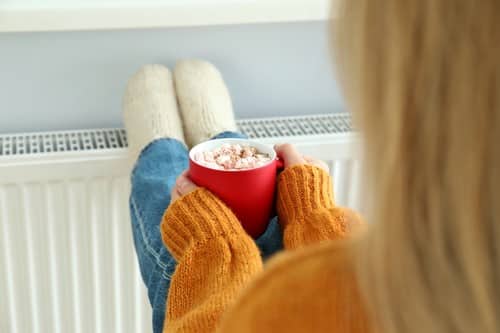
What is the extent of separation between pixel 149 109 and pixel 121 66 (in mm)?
124

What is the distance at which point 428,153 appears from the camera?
427mm

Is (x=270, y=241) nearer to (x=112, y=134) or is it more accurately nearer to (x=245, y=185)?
(x=245, y=185)

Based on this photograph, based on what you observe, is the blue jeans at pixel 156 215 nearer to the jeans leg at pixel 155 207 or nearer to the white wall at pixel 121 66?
the jeans leg at pixel 155 207

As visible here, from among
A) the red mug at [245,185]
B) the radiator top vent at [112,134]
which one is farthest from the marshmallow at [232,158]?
the radiator top vent at [112,134]

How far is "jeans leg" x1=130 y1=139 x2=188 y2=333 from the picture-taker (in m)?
0.85

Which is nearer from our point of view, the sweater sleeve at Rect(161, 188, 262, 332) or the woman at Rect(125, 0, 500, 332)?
the woman at Rect(125, 0, 500, 332)

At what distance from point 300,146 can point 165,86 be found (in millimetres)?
210

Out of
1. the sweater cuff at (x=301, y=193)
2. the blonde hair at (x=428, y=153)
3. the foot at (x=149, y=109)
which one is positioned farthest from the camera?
the foot at (x=149, y=109)

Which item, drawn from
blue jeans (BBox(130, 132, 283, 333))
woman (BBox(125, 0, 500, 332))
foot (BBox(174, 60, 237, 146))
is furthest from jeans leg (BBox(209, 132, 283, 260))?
woman (BBox(125, 0, 500, 332))

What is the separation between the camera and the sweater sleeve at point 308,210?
30.0 inches

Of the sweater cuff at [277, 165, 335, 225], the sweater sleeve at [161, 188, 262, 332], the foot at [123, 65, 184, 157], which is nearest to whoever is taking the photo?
the sweater sleeve at [161, 188, 262, 332]

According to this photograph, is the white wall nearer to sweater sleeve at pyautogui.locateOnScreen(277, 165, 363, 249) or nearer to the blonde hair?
sweater sleeve at pyautogui.locateOnScreen(277, 165, 363, 249)

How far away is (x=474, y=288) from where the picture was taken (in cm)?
44

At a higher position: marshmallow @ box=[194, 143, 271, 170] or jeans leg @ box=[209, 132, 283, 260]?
marshmallow @ box=[194, 143, 271, 170]
